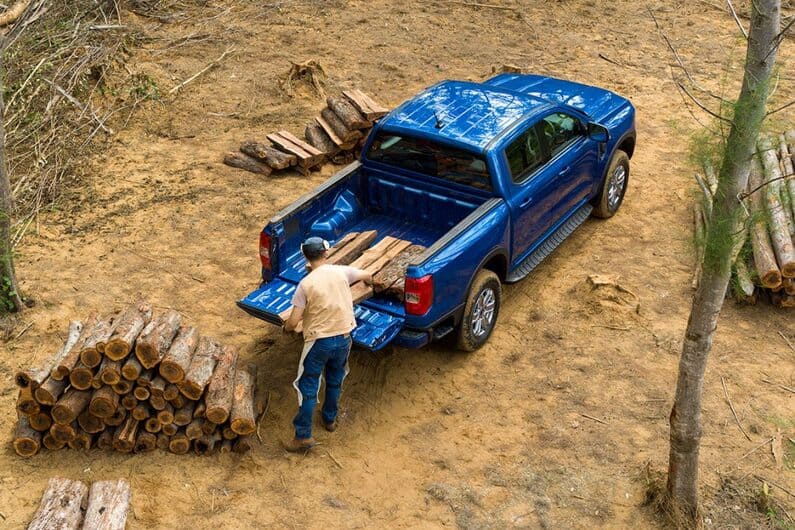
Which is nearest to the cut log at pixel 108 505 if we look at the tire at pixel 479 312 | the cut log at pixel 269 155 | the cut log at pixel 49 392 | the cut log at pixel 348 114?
the cut log at pixel 49 392

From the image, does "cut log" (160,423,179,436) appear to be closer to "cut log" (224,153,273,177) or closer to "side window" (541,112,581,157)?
"side window" (541,112,581,157)

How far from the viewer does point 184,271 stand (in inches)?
374

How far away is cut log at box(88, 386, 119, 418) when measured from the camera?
6742 mm

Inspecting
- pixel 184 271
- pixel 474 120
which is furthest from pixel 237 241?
pixel 474 120

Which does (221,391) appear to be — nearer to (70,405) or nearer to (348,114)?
(70,405)

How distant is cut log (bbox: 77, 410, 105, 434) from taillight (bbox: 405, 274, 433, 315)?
262cm

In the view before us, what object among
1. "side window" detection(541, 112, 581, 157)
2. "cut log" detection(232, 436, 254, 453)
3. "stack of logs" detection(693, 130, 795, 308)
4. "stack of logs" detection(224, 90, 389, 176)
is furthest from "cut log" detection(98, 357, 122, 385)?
"stack of logs" detection(693, 130, 795, 308)

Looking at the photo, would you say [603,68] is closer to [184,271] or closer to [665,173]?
[665,173]

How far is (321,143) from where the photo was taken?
11.6 m

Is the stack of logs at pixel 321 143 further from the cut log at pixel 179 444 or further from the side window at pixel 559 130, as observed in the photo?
the cut log at pixel 179 444

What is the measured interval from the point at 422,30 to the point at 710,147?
36.8 feet

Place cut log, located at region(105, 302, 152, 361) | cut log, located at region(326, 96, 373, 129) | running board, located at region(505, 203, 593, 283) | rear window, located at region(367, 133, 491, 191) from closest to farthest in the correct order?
cut log, located at region(105, 302, 152, 361), rear window, located at region(367, 133, 491, 191), running board, located at region(505, 203, 593, 283), cut log, located at region(326, 96, 373, 129)

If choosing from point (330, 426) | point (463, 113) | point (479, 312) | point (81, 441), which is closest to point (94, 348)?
point (81, 441)

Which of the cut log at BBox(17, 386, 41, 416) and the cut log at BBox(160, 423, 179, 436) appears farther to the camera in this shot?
the cut log at BBox(160, 423, 179, 436)
